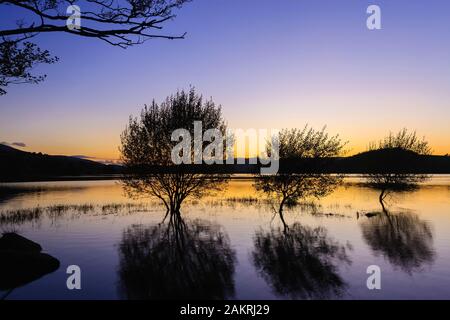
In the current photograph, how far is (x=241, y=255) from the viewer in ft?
68.8

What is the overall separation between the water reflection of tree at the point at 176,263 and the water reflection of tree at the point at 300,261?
1944 millimetres

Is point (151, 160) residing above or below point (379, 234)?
above

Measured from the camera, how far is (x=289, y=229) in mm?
30656

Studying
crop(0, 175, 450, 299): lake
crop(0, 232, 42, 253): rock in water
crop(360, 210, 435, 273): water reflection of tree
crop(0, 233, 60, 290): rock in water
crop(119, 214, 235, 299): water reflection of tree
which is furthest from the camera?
crop(360, 210, 435, 273): water reflection of tree

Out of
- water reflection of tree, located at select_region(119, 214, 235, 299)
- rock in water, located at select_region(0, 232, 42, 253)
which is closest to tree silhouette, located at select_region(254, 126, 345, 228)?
water reflection of tree, located at select_region(119, 214, 235, 299)

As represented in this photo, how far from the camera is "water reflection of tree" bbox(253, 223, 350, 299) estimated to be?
14.5 metres

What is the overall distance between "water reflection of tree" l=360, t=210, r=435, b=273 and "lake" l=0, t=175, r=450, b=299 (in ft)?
0.22

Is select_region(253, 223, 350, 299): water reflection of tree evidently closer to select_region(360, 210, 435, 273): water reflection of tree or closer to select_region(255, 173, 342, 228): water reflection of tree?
select_region(360, 210, 435, 273): water reflection of tree

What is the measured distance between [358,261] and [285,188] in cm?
2124

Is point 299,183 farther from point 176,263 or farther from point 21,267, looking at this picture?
point 21,267

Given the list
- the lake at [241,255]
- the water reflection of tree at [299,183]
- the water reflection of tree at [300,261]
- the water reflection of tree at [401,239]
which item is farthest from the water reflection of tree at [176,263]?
the water reflection of tree at [299,183]

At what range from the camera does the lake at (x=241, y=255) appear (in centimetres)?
1452
